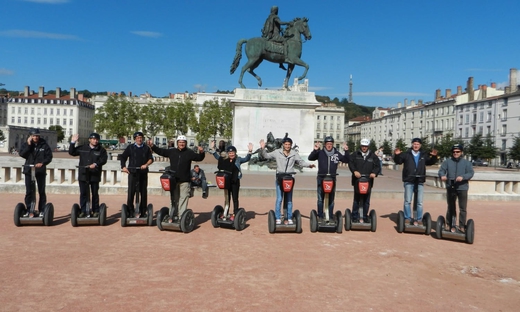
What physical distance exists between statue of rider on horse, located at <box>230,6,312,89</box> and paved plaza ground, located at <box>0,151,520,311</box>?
16945 millimetres

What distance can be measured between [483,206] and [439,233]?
6.50m

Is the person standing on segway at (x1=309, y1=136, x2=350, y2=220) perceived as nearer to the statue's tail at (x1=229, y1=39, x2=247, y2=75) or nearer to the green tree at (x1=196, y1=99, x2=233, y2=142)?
the statue's tail at (x1=229, y1=39, x2=247, y2=75)

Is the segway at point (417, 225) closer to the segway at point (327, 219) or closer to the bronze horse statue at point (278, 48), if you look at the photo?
the segway at point (327, 219)

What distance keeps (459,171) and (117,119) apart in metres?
71.1

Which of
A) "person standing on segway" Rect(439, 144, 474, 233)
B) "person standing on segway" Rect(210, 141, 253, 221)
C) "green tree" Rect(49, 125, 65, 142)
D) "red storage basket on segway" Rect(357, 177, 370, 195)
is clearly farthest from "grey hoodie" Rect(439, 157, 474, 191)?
"green tree" Rect(49, 125, 65, 142)

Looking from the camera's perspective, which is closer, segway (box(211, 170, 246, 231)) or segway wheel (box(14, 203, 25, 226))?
segway wheel (box(14, 203, 25, 226))

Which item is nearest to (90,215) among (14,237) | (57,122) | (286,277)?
(14,237)

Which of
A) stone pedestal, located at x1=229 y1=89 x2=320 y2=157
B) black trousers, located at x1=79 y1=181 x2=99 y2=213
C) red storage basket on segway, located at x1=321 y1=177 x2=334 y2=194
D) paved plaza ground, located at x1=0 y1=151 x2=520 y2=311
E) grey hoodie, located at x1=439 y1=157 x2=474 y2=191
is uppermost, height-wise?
stone pedestal, located at x1=229 y1=89 x2=320 y2=157

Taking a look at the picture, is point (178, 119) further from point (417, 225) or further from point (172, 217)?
point (417, 225)

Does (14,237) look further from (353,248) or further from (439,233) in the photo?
(439,233)

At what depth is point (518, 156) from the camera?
2415 inches

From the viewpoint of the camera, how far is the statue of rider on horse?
25.0m

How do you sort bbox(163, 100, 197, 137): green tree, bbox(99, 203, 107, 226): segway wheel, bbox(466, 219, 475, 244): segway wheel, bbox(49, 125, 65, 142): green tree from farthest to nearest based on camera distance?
bbox(49, 125, 65, 142): green tree
bbox(163, 100, 197, 137): green tree
bbox(99, 203, 107, 226): segway wheel
bbox(466, 219, 475, 244): segway wheel

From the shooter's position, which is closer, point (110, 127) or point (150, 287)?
point (150, 287)
